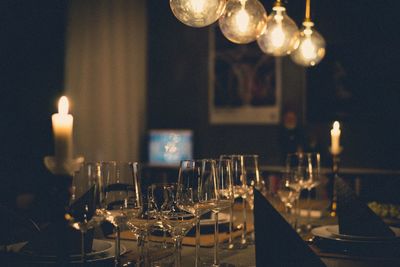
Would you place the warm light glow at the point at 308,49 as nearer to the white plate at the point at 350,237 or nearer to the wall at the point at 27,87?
the white plate at the point at 350,237

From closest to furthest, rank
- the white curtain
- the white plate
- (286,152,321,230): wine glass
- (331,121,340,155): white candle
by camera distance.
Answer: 1. the white plate
2. (286,152,321,230): wine glass
3. (331,121,340,155): white candle
4. the white curtain

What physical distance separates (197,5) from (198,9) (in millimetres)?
17

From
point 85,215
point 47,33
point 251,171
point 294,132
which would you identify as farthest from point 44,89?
point 85,215

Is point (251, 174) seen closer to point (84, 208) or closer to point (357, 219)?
point (357, 219)

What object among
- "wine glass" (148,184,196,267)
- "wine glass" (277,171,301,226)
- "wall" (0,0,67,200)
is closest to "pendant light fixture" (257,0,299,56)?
"wine glass" (277,171,301,226)

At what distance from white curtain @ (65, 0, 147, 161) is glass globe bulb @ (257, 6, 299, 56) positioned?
2.84m

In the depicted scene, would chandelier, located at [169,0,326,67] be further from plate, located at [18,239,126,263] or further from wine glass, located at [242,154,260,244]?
plate, located at [18,239,126,263]

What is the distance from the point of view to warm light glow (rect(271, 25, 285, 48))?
3.09 metres

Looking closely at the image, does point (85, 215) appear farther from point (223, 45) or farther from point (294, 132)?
point (223, 45)

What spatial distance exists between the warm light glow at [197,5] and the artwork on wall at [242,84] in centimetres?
379

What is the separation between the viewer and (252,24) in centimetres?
273

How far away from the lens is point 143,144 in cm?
679

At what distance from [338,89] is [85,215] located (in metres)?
4.87

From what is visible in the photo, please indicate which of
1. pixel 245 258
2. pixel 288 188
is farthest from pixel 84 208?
pixel 288 188
